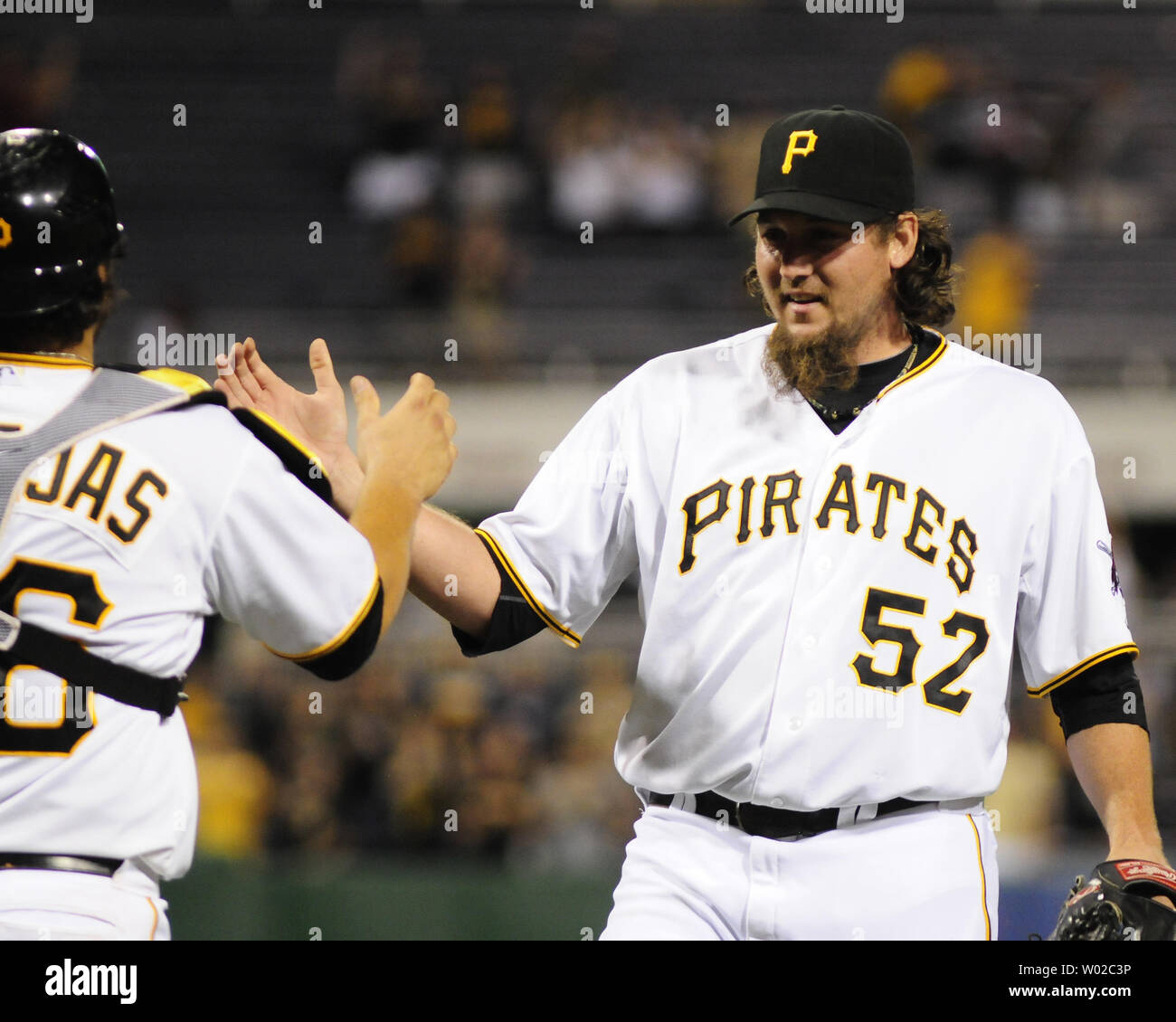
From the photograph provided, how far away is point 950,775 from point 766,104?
369 inches

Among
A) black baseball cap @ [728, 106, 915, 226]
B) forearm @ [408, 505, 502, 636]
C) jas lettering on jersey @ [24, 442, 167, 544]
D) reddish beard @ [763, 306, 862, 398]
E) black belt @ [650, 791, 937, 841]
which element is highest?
black baseball cap @ [728, 106, 915, 226]

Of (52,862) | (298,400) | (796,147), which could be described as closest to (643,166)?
(796,147)

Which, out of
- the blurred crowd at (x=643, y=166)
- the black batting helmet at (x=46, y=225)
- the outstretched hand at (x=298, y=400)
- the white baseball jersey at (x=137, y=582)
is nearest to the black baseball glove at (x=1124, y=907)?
the white baseball jersey at (x=137, y=582)

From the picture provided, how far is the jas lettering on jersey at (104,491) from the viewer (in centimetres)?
247

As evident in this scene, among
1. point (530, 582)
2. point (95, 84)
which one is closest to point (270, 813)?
point (530, 582)

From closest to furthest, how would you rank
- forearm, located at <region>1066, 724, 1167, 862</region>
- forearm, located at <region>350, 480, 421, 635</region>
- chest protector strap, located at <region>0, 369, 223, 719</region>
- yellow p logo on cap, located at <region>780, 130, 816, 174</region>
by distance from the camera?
1. chest protector strap, located at <region>0, 369, 223, 719</region>
2. forearm, located at <region>350, 480, 421, 635</region>
3. forearm, located at <region>1066, 724, 1167, 862</region>
4. yellow p logo on cap, located at <region>780, 130, 816, 174</region>

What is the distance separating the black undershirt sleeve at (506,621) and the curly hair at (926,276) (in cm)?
84

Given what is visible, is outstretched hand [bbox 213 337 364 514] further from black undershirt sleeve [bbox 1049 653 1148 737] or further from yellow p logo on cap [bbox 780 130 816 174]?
black undershirt sleeve [bbox 1049 653 1148 737]

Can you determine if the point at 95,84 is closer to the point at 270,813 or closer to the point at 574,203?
the point at 574,203

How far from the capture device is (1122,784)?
3.27 metres

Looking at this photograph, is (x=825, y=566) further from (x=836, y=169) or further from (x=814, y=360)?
(x=836, y=169)

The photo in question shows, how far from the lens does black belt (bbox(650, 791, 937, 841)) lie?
10.3ft

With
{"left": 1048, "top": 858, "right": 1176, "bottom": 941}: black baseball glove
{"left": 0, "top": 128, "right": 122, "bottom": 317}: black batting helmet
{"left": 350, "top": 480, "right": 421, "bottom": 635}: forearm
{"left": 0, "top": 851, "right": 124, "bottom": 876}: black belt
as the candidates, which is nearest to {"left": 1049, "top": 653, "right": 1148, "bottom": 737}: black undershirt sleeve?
{"left": 1048, "top": 858, "right": 1176, "bottom": 941}: black baseball glove
